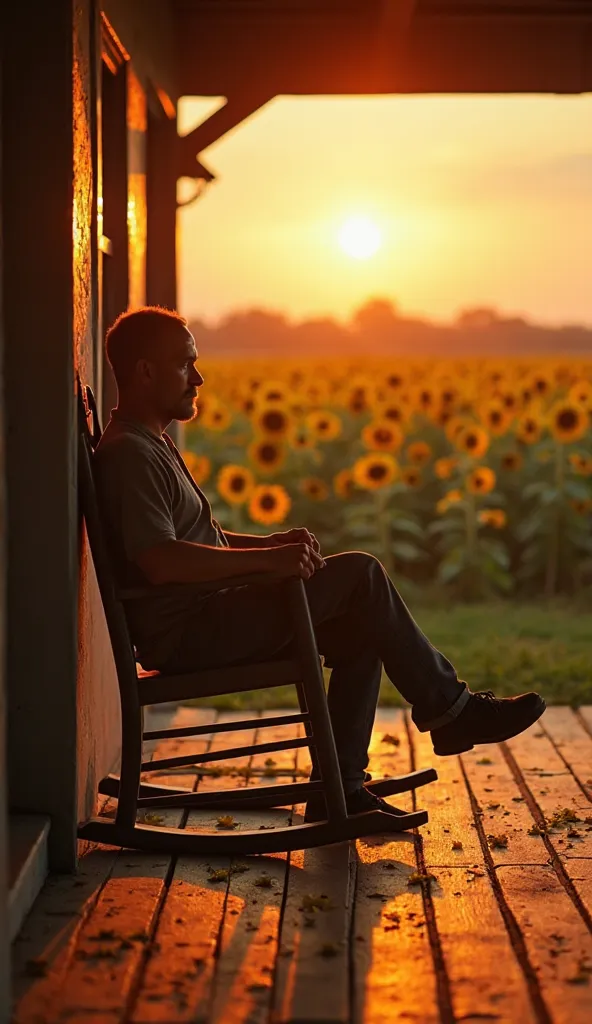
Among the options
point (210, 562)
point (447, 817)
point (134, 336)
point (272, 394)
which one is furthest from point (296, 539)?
point (272, 394)

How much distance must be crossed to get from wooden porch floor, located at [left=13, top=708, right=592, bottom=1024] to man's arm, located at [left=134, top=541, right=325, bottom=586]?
68 cm

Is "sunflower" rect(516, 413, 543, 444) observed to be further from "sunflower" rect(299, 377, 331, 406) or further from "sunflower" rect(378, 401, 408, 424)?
"sunflower" rect(299, 377, 331, 406)

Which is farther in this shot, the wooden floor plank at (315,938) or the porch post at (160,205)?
the porch post at (160,205)

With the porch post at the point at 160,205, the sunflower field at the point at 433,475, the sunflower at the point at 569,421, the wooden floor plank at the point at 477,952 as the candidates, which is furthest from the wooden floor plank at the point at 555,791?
the sunflower at the point at 569,421

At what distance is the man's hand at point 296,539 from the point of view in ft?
13.1

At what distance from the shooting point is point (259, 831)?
12.7 ft

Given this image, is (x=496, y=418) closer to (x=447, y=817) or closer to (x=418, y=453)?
(x=418, y=453)

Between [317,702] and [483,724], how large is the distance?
45 cm

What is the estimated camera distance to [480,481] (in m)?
8.89

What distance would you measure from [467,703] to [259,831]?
0.61 meters

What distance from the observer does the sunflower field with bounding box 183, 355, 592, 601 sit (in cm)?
870

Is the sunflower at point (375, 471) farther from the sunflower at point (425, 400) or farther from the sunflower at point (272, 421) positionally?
the sunflower at point (425, 400)

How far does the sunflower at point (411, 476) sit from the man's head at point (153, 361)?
16.3 feet

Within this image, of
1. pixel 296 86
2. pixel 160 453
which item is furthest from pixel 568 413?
pixel 160 453
